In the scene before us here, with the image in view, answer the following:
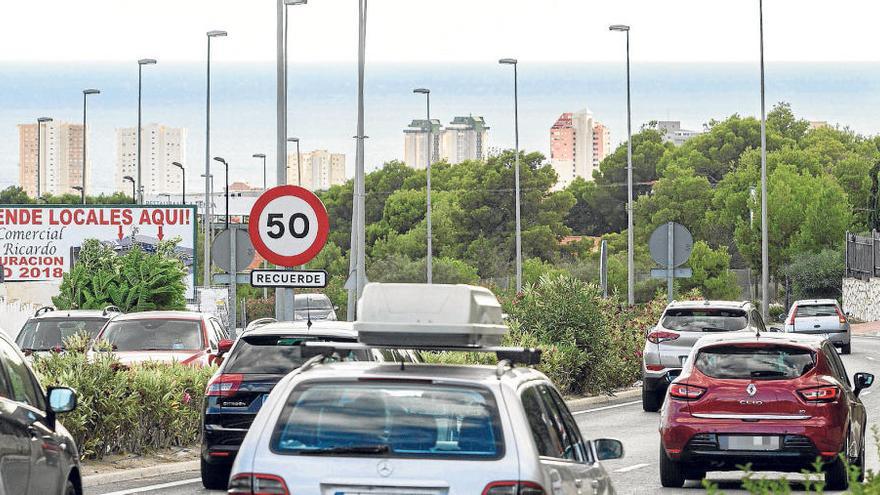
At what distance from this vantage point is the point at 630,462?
18.6m

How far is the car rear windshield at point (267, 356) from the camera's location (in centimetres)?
1567

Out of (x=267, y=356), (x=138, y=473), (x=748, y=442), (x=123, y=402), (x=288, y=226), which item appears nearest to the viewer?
(x=748, y=442)

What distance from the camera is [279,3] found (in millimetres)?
22266

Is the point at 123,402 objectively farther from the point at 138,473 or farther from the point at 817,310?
the point at 817,310

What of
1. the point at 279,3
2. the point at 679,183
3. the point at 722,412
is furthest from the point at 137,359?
the point at 679,183

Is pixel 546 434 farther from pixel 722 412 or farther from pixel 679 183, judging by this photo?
pixel 679 183

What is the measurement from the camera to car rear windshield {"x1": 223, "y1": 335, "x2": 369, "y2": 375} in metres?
15.7

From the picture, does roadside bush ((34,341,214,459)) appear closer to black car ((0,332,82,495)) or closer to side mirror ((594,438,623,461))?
black car ((0,332,82,495))

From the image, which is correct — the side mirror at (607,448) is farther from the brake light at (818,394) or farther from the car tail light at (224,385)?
the car tail light at (224,385)

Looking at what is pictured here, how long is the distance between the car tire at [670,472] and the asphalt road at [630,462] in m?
0.09

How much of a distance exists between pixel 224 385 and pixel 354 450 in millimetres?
7855

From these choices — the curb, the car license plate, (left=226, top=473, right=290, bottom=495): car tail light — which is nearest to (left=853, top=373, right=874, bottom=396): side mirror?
the car license plate

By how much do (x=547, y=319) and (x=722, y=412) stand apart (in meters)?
14.4

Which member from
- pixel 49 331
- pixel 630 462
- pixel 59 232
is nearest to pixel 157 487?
pixel 630 462
